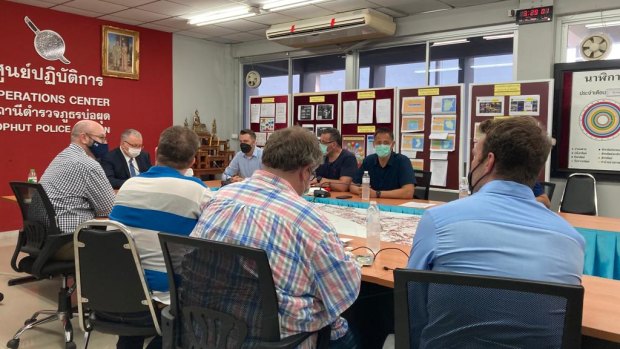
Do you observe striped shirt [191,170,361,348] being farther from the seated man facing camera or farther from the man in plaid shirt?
the seated man facing camera

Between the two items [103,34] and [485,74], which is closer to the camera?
[485,74]

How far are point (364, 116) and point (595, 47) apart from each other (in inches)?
97.0

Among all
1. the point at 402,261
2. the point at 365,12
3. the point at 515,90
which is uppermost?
→ the point at 365,12

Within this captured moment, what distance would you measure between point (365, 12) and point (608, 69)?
250cm

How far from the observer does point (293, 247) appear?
137 centimetres

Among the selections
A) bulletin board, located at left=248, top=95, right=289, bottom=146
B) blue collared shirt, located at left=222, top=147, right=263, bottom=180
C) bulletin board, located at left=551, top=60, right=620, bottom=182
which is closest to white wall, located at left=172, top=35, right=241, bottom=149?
bulletin board, located at left=248, top=95, right=289, bottom=146

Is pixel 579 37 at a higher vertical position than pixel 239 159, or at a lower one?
higher

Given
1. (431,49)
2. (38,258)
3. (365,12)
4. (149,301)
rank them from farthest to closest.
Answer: (431,49), (365,12), (38,258), (149,301)

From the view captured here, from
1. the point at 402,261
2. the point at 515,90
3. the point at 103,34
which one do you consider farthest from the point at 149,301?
the point at 103,34

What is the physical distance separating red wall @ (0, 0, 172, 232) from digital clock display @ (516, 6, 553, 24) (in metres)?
4.64

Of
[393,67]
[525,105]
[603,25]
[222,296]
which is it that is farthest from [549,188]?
[222,296]

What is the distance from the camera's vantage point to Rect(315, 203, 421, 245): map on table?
8.16 ft

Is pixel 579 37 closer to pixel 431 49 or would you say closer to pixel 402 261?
pixel 431 49

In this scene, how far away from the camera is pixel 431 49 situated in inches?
226
